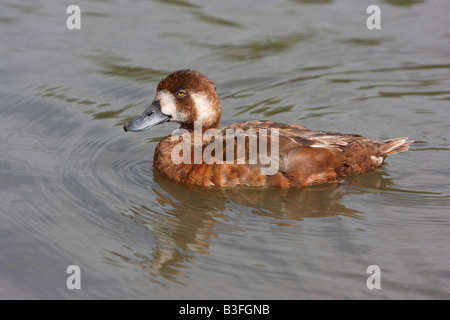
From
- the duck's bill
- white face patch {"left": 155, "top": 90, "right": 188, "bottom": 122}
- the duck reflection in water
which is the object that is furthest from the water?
white face patch {"left": 155, "top": 90, "right": 188, "bottom": 122}

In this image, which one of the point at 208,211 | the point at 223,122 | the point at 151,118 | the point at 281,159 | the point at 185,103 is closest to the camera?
the point at 208,211

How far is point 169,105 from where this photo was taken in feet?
22.6

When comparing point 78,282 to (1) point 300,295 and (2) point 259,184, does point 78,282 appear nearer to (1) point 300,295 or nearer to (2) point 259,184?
(1) point 300,295

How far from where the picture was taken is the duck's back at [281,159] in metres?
6.42

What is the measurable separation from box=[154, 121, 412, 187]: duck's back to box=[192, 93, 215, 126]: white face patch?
23 cm

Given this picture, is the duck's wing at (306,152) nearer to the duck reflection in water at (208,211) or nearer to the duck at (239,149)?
the duck at (239,149)

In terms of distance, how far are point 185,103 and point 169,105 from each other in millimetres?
165

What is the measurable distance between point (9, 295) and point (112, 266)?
76cm

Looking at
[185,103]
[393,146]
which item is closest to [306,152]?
[393,146]

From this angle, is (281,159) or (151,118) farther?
(151,118)

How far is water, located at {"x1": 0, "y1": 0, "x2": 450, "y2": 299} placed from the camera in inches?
205

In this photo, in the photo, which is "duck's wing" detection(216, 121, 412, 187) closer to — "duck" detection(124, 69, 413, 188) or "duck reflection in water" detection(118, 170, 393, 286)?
"duck" detection(124, 69, 413, 188)

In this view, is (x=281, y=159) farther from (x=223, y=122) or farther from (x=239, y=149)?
(x=223, y=122)
